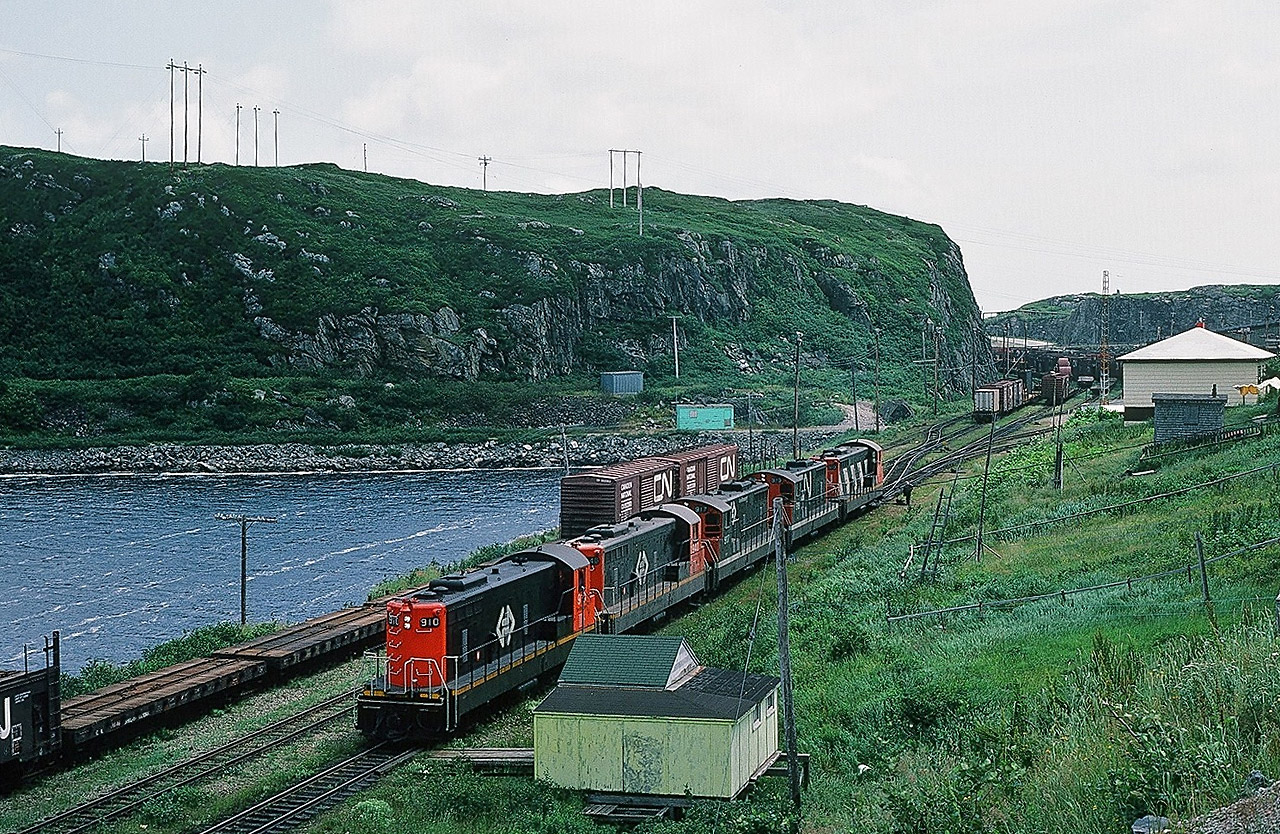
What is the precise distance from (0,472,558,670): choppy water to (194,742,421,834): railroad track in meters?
24.2

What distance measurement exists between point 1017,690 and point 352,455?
345 ft

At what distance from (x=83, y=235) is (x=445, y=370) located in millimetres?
57680

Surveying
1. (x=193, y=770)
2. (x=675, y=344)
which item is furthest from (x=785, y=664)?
(x=675, y=344)

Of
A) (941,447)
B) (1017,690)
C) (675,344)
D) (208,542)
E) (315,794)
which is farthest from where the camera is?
(675,344)

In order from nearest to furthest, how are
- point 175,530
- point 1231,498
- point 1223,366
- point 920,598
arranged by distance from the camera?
point 920,598 < point 1231,498 < point 1223,366 < point 175,530

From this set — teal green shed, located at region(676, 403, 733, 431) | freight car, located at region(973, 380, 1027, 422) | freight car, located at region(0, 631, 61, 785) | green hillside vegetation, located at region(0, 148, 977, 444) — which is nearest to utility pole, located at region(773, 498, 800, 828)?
freight car, located at region(0, 631, 61, 785)

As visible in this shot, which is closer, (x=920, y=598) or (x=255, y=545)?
(x=920, y=598)

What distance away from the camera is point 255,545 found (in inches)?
2908

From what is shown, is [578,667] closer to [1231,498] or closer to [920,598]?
[920,598]

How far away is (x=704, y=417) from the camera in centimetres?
12769

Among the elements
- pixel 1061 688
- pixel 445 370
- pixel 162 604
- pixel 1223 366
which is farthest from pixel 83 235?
pixel 1061 688

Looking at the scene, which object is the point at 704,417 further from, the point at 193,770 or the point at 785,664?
the point at 785,664

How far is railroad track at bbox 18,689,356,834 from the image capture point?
2309cm

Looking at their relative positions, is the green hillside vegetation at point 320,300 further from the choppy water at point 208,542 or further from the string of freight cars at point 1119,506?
the string of freight cars at point 1119,506
